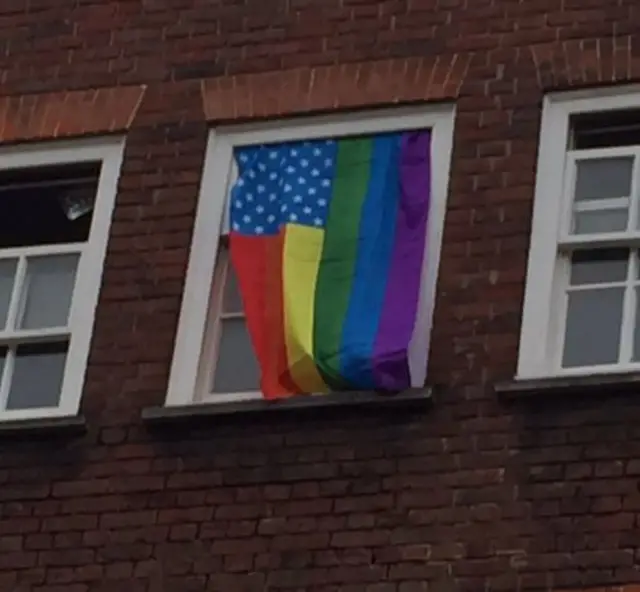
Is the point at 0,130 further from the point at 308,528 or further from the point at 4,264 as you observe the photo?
the point at 308,528

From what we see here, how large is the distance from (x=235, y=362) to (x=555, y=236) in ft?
5.88

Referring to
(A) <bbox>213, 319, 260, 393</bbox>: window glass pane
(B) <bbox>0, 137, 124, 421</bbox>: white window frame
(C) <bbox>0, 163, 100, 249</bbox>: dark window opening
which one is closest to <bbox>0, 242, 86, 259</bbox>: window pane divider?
(B) <bbox>0, 137, 124, 421</bbox>: white window frame

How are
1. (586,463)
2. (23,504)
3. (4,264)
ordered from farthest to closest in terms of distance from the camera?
(4,264) → (23,504) → (586,463)

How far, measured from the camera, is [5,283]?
1173 cm

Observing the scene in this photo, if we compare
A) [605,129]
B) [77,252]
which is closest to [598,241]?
[605,129]

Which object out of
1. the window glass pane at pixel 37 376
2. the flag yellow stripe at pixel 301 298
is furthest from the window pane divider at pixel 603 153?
the window glass pane at pixel 37 376

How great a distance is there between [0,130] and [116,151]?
0.73 m

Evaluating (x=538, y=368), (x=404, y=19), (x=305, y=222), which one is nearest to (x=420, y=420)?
(x=538, y=368)

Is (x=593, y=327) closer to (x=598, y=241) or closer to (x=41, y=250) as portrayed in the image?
(x=598, y=241)

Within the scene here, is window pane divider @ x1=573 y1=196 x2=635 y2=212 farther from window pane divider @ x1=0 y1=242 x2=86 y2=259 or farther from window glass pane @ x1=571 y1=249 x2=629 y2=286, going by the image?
window pane divider @ x1=0 y1=242 x2=86 y2=259

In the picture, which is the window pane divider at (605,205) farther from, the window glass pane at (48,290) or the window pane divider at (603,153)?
the window glass pane at (48,290)

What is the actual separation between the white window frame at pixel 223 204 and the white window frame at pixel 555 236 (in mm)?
508

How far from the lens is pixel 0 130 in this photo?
475 inches

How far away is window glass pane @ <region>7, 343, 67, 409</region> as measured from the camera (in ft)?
36.9
